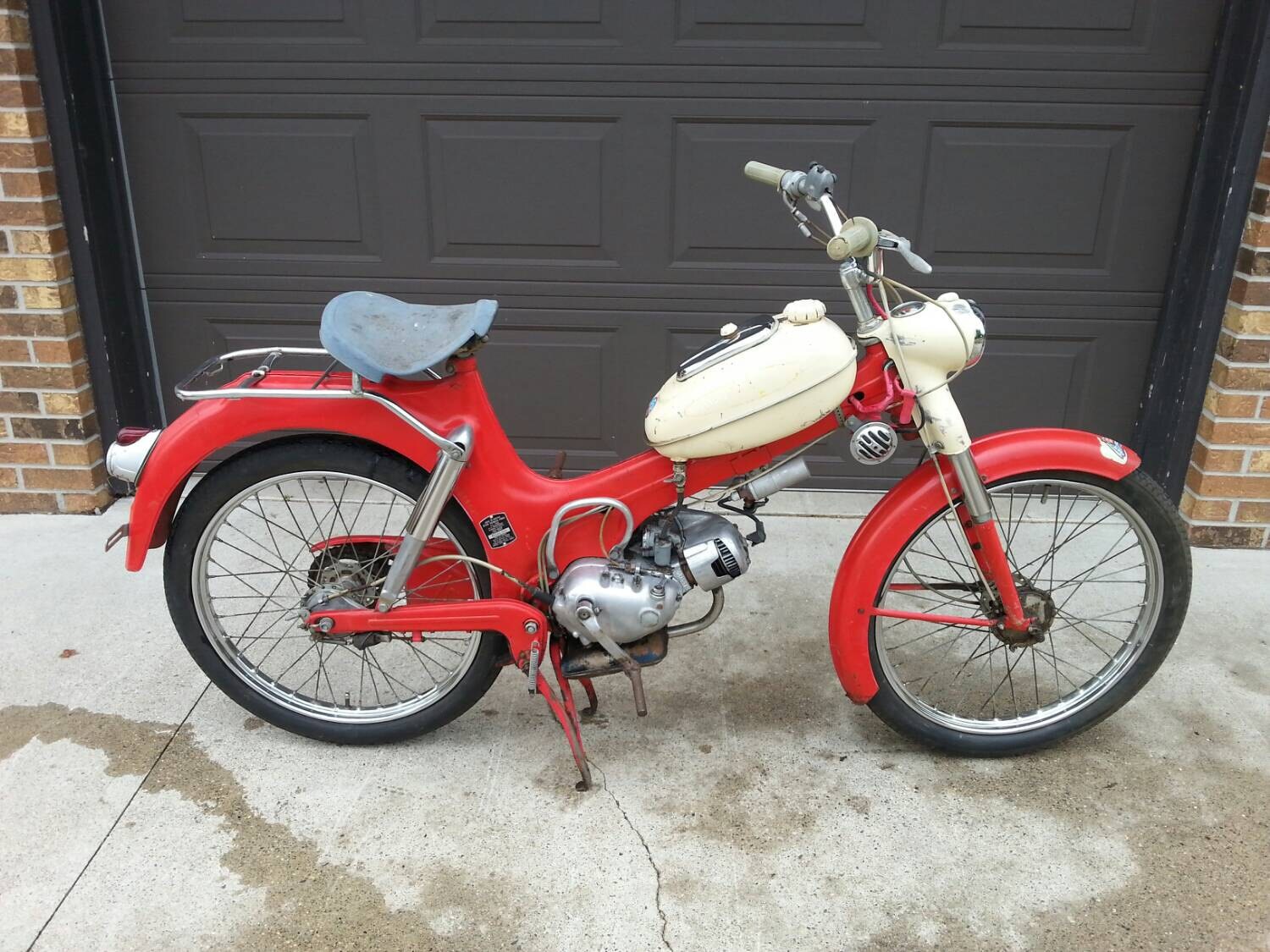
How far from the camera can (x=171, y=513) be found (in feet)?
7.63

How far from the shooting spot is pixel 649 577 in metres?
2.29

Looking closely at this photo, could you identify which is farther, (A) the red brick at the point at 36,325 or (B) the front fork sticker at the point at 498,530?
(A) the red brick at the point at 36,325

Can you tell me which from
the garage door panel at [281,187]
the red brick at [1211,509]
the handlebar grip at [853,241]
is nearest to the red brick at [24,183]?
the garage door panel at [281,187]

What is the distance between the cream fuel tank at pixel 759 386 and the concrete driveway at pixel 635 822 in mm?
835

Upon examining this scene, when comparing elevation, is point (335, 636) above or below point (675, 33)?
below

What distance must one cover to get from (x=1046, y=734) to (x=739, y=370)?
1.19m

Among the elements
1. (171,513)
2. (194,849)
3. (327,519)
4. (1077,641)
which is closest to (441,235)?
(327,519)

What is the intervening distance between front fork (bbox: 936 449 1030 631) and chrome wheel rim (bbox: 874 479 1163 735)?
2.1 inches

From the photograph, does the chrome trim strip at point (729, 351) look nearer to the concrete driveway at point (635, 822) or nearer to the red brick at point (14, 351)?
the concrete driveway at point (635, 822)

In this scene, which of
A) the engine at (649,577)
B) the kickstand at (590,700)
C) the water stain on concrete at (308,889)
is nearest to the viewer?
the water stain on concrete at (308,889)

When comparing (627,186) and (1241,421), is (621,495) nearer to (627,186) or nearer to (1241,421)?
(627,186)

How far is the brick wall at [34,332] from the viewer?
126 inches

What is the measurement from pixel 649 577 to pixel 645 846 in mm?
580

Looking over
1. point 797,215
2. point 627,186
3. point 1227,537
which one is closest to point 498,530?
point 797,215
